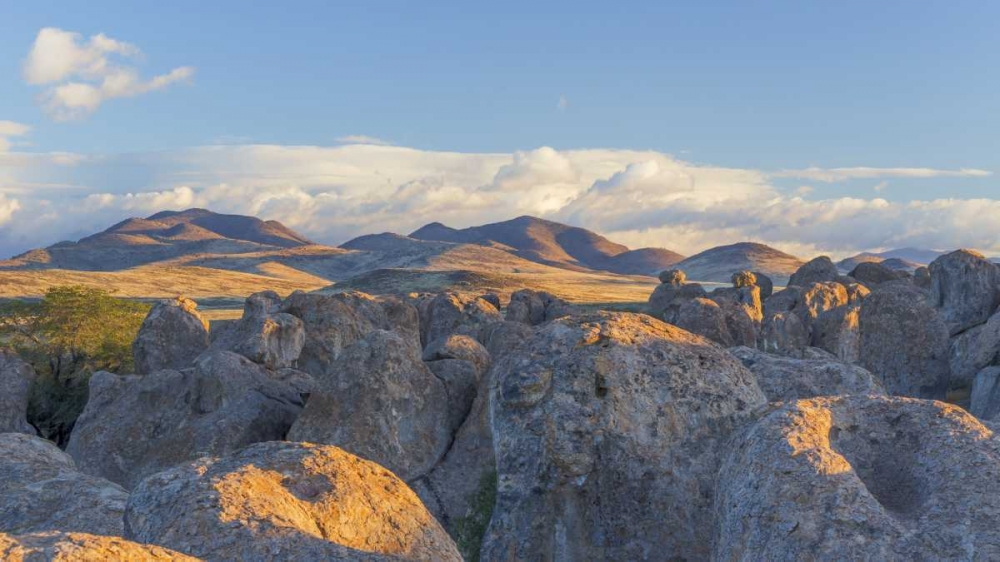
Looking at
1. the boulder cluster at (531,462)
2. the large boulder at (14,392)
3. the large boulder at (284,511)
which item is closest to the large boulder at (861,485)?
the boulder cluster at (531,462)

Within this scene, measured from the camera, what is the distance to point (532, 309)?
6575 cm

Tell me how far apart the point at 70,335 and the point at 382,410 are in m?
31.9

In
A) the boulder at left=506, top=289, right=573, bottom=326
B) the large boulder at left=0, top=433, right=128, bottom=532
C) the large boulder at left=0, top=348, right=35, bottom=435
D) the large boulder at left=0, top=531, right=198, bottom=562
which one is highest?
the large boulder at left=0, top=531, right=198, bottom=562

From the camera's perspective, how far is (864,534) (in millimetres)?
7289

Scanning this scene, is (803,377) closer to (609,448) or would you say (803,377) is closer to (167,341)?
(609,448)

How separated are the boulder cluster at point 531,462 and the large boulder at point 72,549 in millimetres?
16

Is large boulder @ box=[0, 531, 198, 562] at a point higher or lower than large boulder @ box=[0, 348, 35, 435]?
higher

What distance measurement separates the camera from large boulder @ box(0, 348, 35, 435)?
109ft

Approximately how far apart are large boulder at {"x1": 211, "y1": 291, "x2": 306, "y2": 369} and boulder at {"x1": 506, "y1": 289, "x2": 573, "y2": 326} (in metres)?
27.3

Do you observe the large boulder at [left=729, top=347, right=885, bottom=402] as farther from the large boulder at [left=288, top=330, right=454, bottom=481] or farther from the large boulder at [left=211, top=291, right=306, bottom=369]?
the large boulder at [left=211, top=291, right=306, bottom=369]

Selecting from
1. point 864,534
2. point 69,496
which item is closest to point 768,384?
point 864,534

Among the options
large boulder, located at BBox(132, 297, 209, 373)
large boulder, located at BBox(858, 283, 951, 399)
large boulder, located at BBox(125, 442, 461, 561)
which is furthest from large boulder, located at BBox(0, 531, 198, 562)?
large boulder, located at BBox(858, 283, 951, 399)

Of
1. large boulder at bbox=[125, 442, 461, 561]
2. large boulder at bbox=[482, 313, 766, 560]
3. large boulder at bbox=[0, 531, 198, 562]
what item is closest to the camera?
large boulder at bbox=[0, 531, 198, 562]

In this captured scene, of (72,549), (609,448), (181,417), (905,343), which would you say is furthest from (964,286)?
(72,549)
